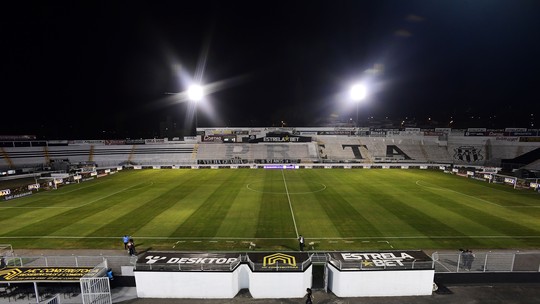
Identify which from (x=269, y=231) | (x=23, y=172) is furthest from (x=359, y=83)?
(x=23, y=172)

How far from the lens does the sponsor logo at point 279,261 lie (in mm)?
12086

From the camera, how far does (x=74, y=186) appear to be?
3703 centimetres

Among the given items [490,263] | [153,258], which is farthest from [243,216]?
[490,263]

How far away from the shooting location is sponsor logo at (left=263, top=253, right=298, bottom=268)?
12086 millimetres

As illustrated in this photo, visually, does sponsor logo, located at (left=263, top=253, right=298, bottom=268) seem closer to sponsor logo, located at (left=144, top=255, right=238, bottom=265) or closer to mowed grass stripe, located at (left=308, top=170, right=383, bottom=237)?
sponsor logo, located at (left=144, top=255, right=238, bottom=265)

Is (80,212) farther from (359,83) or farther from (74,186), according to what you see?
(359,83)

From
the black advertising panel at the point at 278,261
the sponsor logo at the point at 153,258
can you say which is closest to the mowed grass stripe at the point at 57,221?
the sponsor logo at the point at 153,258

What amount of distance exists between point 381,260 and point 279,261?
478cm

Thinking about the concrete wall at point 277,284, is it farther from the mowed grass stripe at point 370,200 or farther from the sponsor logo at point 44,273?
the mowed grass stripe at point 370,200

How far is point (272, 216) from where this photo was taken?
76.7ft

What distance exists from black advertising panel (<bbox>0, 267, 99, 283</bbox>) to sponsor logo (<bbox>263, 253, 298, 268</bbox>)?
7695 millimetres

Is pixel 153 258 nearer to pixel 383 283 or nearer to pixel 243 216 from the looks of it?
pixel 383 283

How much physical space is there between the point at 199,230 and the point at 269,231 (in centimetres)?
→ 527

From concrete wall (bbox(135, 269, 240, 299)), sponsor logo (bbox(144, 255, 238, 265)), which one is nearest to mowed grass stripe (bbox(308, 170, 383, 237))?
sponsor logo (bbox(144, 255, 238, 265))
